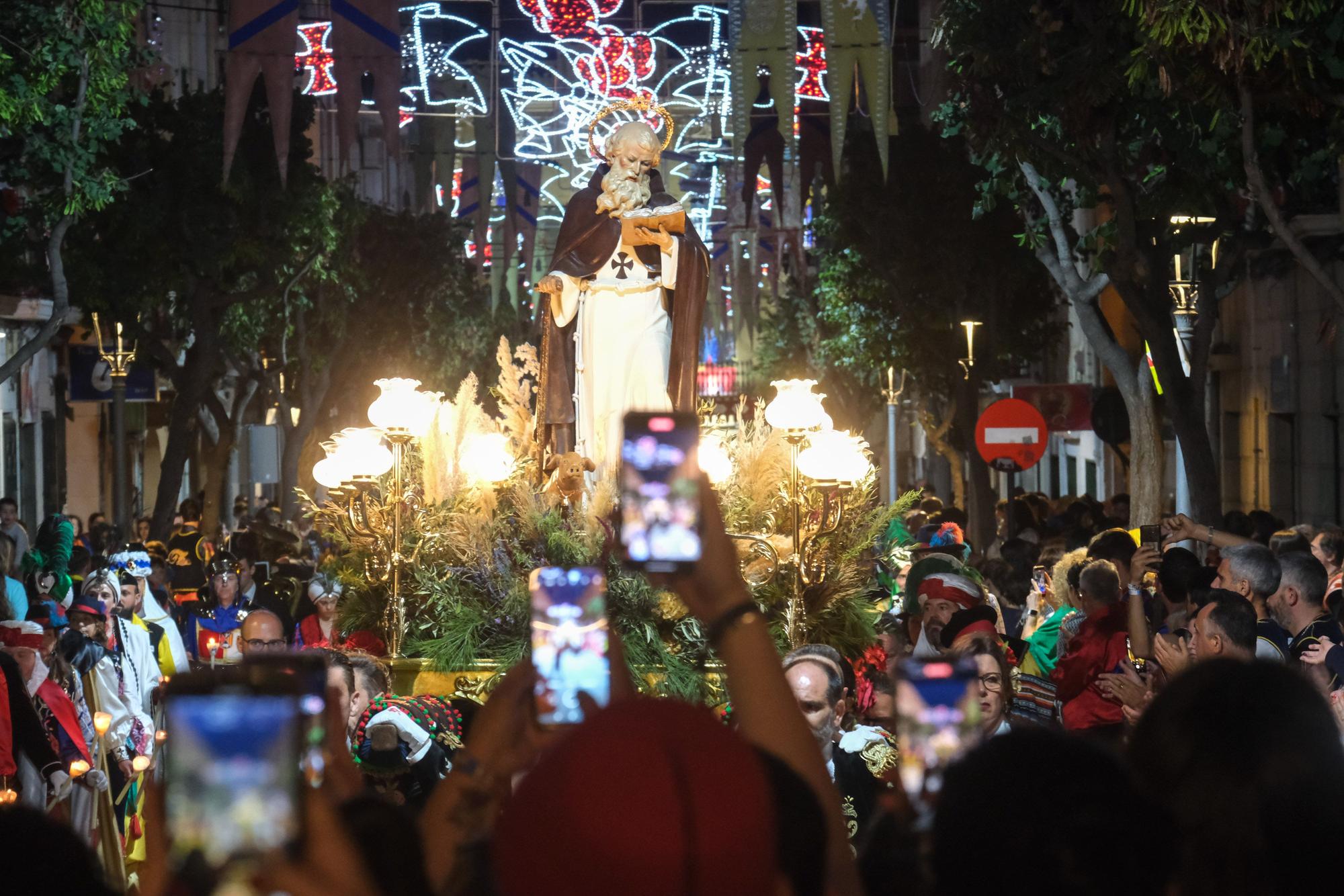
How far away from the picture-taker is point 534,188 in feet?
119

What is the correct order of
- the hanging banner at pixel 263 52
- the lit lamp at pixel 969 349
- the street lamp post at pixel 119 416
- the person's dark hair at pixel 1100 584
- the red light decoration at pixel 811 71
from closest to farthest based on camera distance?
the person's dark hair at pixel 1100 584 → the hanging banner at pixel 263 52 → the street lamp post at pixel 119 416 → the lit lamp at pixel 969 349 → the red light decoration at pixel 811 71

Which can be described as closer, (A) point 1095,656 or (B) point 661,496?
(B) point 661,496

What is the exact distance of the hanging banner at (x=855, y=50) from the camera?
18203mm

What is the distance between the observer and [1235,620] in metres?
5.79

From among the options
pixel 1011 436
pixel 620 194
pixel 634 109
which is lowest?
pixel 1011 436

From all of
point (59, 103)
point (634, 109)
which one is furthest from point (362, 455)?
point (59, 103)

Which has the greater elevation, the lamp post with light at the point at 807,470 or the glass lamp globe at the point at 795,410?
the glass lamp globe at the point at 795,410

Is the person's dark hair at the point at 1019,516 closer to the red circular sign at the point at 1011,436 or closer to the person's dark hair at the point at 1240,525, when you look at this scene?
the red circular sign at the point at 1011,436

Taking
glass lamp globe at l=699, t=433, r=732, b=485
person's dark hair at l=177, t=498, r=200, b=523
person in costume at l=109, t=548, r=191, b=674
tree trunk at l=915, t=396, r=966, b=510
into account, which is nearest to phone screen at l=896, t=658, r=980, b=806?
person in costume at l=109, t=548, r=191, b=674

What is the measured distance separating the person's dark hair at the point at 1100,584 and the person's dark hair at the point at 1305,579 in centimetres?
85

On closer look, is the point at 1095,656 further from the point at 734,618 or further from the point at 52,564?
the point at 52,564

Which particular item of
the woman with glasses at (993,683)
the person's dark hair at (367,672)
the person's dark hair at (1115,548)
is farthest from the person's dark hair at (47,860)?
the person's dark hair at (1115,548)

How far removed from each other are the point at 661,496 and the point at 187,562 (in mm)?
16676

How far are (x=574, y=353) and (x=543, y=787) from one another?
10359mm
